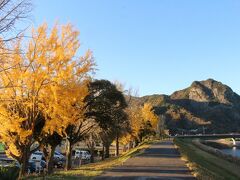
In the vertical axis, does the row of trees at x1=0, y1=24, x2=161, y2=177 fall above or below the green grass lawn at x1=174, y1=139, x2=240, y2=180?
above

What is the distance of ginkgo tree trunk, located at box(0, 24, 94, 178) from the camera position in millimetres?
20484

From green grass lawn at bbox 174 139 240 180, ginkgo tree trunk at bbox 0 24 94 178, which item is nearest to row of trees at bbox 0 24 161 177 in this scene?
ginkgo tree trunk at bbox 0 24 94 178

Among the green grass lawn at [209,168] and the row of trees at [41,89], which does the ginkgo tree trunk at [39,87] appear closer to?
the row of trees at [41,89]

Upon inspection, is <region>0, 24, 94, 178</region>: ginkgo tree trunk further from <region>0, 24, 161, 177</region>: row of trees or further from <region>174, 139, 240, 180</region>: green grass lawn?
<region>174, 139, 240, 180</region>: green grass lawn

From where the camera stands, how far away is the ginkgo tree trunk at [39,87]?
67.2ft

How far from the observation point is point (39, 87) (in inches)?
817

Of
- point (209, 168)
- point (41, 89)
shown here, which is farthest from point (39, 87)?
point (209, 168)

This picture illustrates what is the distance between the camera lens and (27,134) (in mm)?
21453

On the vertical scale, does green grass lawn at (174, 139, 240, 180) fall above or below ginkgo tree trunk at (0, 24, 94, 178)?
below

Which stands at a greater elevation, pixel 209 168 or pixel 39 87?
pixel 39 87

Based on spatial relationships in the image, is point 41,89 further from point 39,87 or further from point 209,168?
point 209,168

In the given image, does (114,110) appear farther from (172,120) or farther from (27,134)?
(172,120)

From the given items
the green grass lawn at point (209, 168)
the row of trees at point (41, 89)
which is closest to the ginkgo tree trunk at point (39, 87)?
the row of trees at point (41, 89)

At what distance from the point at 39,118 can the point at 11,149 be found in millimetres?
2727
